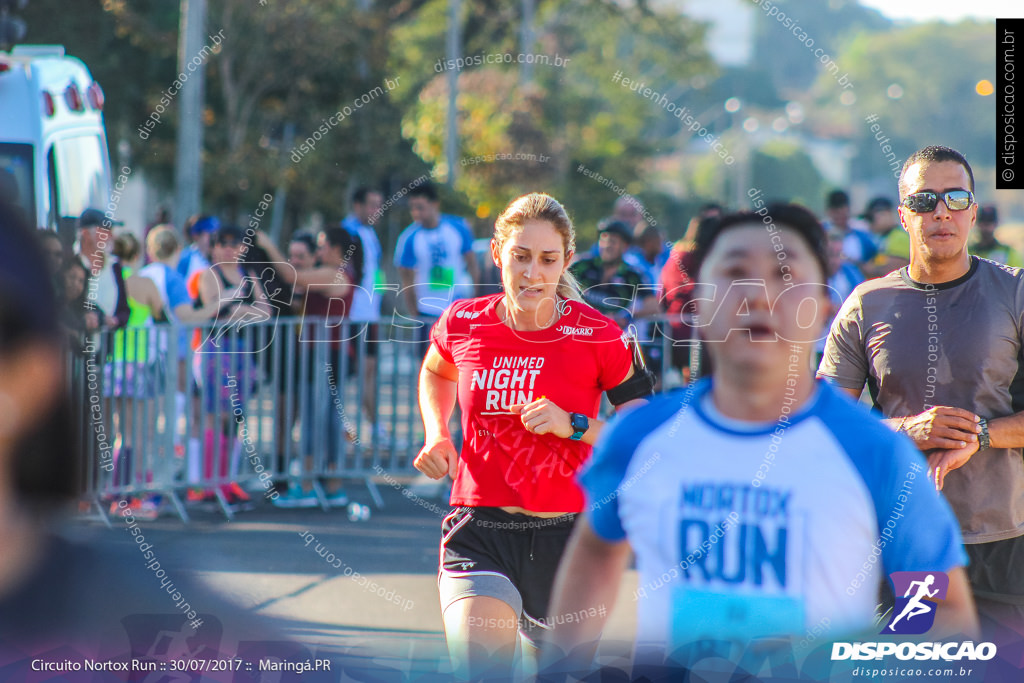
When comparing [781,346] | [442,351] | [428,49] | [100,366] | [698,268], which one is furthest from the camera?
[428,49]

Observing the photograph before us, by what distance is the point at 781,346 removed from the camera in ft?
7.61

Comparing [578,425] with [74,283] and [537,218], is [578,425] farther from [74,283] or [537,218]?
[74,283]

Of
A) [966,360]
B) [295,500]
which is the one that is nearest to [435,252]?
[295,500]

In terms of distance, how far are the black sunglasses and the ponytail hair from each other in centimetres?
112

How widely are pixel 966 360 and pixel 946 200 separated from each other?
0.51m

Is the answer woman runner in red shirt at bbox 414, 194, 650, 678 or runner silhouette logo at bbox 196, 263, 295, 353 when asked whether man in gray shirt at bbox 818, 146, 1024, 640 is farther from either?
runner silhouette logo at bbox 196, 263, 295, 353

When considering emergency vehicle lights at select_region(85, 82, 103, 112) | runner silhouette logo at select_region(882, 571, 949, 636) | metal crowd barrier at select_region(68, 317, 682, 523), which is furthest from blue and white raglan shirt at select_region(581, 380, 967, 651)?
emergency vehicle lights at select_region(85, 82, 103, 112)

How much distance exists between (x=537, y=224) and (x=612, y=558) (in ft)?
5.31

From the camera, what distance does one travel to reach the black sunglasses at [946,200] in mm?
3902

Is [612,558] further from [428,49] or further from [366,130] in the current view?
[428,49]

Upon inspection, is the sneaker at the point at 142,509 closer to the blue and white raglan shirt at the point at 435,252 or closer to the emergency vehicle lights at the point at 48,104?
the emergency vehicle lights at the point at 48,104

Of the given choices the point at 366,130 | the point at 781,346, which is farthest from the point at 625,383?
the point at 366,130

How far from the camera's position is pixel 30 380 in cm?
159

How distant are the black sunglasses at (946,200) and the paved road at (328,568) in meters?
2.25
